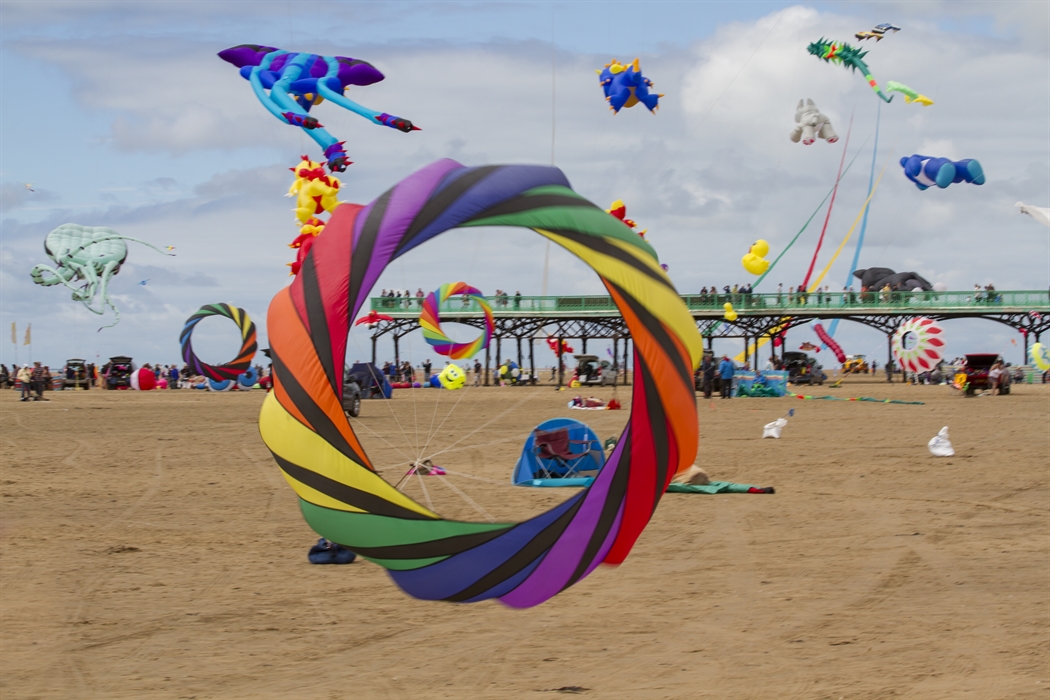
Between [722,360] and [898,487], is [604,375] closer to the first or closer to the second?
[722,360]

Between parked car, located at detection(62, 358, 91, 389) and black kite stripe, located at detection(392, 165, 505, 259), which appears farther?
parked car, located at detection(62, 358, 91, 389)

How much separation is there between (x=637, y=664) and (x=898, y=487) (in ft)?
25.7

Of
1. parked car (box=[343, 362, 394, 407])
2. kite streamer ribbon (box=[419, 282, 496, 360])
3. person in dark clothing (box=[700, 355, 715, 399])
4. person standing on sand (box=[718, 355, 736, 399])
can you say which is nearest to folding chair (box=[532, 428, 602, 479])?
parked car (box=[343, 362, 394, 407])

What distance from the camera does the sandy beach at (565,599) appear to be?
660 cm

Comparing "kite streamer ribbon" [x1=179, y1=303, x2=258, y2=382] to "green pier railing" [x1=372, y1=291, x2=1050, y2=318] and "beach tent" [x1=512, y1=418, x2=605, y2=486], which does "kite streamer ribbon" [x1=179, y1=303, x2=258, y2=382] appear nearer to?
"green pier railing" [x1=372, y1=291, x2=1050, y2=318]

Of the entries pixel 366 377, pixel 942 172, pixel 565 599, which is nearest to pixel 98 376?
pixel 366 377

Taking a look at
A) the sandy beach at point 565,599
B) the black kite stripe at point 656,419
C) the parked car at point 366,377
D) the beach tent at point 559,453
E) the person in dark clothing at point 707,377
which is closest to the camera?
the black kite stripe at point 656,419

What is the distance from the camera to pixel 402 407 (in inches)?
1177

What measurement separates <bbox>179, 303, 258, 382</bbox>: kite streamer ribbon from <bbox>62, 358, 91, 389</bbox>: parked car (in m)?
11.9

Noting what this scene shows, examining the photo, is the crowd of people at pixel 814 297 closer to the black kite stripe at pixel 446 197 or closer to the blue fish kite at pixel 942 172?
the blue fish kite at pixel 942 172

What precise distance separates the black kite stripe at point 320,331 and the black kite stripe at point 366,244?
0.53 feet

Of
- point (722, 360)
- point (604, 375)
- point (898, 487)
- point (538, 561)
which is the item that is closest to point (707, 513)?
point (898, 487)

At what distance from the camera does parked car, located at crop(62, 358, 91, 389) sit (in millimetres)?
45781

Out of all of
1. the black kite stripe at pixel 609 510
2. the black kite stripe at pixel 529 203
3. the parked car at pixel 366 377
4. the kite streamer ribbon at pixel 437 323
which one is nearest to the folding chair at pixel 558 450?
the black kite stripe at pixel 609 510
